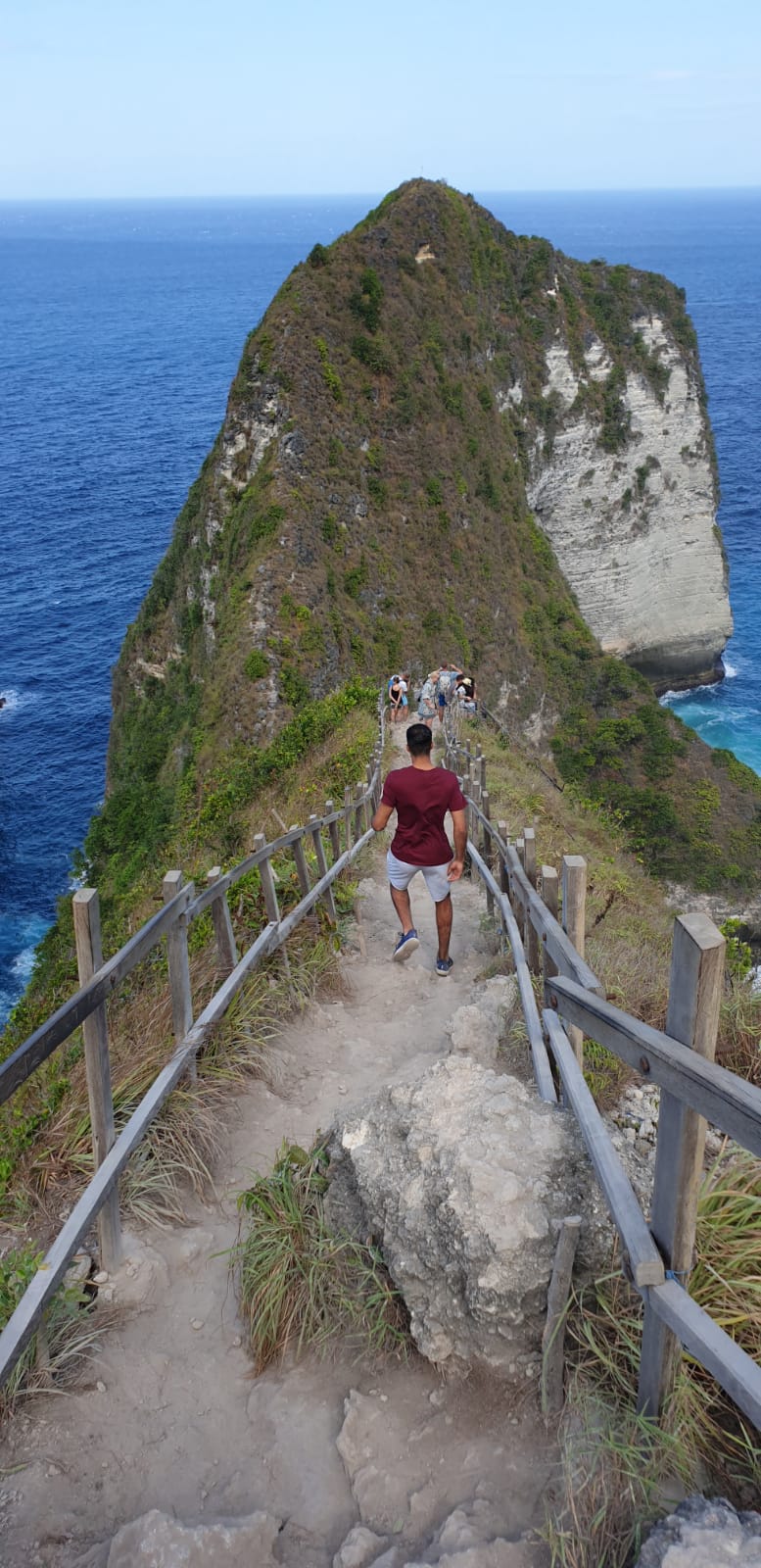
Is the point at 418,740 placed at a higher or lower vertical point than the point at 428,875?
higher

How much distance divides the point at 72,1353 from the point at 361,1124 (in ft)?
4.35

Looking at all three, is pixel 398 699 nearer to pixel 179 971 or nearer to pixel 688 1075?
pixel 179 971

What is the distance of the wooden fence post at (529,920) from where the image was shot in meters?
6.78

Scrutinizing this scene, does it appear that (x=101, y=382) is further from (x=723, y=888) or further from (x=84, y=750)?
(x=723, y=888)

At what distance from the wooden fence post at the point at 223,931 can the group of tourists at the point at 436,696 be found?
53.2 feet

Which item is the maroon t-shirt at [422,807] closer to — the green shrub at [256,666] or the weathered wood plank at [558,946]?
the weathered wood plank at [558,946]

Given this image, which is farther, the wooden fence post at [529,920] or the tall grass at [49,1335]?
the wooden fence post at [529,920]

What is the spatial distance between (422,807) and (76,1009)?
4084 mm

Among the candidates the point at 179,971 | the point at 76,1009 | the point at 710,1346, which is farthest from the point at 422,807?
the point at 710,1346

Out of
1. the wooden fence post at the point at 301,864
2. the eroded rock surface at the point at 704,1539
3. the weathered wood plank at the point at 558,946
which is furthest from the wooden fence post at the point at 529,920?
the eroded rock surface at the point at 704,1539

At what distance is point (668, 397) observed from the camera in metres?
59.5

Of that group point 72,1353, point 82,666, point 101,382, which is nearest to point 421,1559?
point 72,1353

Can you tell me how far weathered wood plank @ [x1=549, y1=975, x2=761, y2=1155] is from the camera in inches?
93.5

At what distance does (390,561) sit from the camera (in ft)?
130
